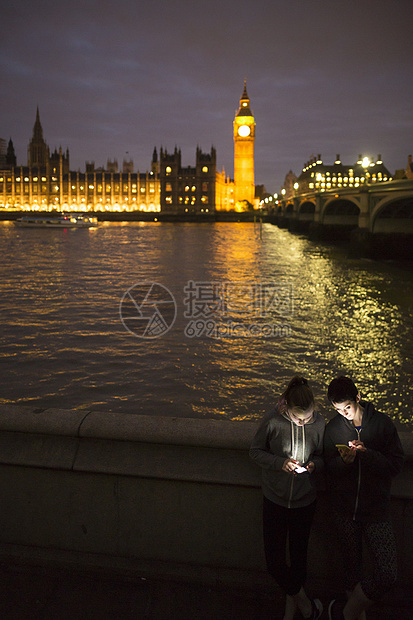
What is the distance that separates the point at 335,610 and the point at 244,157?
144126mm

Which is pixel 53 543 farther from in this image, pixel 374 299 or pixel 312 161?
pixel 312 161

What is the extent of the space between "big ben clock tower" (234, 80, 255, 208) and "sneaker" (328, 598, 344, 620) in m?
135

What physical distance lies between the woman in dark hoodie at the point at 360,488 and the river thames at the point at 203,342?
411 centimetres

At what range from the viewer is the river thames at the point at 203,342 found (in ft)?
23.8

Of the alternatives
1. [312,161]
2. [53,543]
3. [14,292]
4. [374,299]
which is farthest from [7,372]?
[312,161]

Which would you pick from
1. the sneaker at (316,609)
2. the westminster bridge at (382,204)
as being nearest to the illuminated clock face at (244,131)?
the westminster bridge at (382,204)

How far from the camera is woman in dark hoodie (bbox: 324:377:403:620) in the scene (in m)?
2.35

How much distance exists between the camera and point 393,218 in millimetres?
30938

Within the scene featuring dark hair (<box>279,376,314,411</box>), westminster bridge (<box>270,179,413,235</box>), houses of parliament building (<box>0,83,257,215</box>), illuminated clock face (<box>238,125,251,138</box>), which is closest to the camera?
dark hair (<box>279,376,314,411</box>)

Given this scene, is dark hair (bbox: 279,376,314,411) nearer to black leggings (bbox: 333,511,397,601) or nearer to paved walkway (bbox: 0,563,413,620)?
black leggings (bbox: 333,511,397,601)

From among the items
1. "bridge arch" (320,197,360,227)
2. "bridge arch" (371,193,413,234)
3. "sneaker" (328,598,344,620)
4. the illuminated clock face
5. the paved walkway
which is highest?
the illuminated clock face

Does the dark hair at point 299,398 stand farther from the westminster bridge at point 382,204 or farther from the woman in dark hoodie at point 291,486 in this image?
the westminster bridge at point 382,204

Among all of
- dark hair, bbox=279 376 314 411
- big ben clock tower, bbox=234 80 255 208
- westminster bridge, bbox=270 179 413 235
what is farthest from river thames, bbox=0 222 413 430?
Result: big ben clock tower, bbox=234 80 255 208

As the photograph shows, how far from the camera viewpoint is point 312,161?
13662 centimetres
